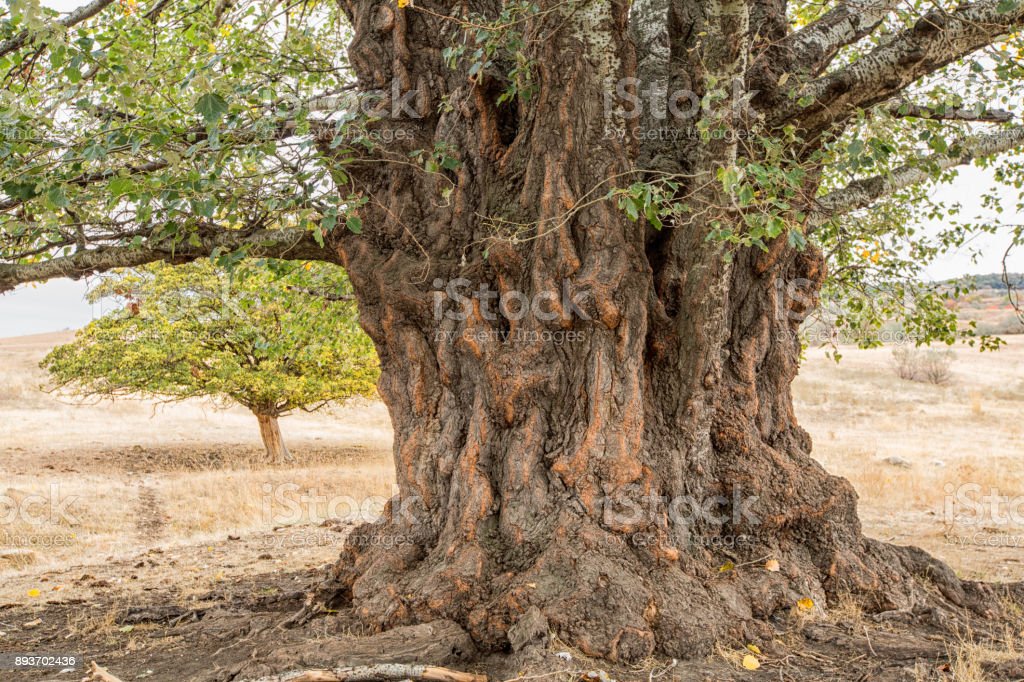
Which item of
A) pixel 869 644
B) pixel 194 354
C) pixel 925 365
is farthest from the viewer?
pixel 925 365

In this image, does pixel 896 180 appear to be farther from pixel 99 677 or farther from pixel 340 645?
pixel 99 677

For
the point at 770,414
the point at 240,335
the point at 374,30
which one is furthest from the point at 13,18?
the point at 240,335

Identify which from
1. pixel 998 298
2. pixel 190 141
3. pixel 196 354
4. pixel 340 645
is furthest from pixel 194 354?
pixel 998 298

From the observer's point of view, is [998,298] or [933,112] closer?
[933,112]

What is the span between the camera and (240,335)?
54.4 feet

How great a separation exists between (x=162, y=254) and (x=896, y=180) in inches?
209

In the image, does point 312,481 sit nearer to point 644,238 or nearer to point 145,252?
point 145,252

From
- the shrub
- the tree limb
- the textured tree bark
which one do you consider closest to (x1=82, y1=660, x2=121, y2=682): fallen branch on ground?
the tree limb

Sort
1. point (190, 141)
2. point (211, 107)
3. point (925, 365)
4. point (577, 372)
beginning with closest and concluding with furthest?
point (211, 107)
point (577, 372)
point (190, 141)
point (925, 365)

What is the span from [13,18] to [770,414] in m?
5.63

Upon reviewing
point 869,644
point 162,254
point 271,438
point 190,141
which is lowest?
point 271,438

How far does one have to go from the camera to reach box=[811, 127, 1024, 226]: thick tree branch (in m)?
4.89

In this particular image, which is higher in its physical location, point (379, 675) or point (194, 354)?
point (194, 354)

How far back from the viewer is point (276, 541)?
8398mm
